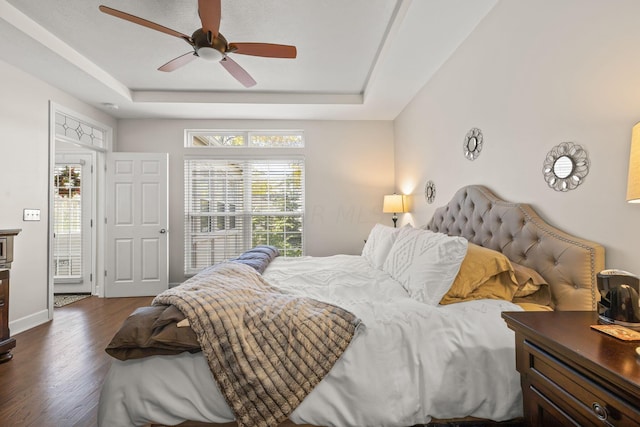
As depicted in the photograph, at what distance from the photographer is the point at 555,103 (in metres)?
1.63

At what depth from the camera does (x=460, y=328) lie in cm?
139

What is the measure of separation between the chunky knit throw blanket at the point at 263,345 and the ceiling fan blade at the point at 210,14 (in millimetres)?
1699

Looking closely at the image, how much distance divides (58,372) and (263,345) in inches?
79.2

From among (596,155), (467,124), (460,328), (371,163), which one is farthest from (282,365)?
(371,163)

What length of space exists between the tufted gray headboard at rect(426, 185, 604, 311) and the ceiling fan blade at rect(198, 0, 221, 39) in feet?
7.16

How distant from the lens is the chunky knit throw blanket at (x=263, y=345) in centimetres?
120

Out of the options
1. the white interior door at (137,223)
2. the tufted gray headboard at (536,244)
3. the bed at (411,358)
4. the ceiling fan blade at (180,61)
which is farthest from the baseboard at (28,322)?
the tufted gray headboard at (536,244)

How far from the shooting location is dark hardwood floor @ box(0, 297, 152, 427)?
1726 mm

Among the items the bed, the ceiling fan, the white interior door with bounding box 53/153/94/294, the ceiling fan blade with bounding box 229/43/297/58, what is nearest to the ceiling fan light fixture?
the ceiling fan

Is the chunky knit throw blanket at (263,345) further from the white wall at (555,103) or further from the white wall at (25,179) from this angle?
the white wall at (25,179)

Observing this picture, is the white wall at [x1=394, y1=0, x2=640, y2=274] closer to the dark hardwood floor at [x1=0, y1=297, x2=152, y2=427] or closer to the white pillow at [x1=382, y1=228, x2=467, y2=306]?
the white pillow at [x1=382, y1=228, x2=467, y2=306]

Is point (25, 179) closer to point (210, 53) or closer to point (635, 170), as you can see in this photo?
point (210, 53)

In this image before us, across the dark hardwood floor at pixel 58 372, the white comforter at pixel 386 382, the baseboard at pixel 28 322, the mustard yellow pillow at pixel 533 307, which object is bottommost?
the dark hardwood floor at pixel 58 372

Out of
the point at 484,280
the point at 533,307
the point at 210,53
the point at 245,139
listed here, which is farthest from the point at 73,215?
the point at 533,307
